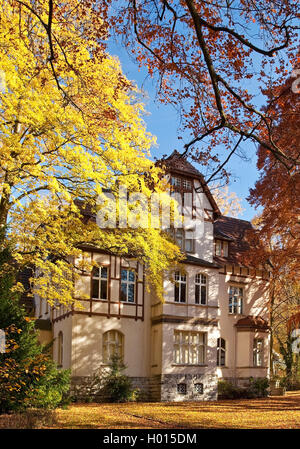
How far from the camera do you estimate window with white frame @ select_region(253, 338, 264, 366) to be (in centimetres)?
2650

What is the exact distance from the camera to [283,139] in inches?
571

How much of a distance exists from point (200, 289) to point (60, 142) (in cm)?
1320

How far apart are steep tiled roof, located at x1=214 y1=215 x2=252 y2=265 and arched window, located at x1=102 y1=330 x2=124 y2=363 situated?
6.74m

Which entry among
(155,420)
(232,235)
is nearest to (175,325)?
(232,235)

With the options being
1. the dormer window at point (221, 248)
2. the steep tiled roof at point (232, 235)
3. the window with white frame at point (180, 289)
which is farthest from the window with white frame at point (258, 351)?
the window with white frame at point (180, 289)

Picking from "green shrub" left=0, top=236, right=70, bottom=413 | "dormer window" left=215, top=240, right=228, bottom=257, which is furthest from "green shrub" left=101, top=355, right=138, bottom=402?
"dormer window" left=215, top=240, right=228, bottom=257

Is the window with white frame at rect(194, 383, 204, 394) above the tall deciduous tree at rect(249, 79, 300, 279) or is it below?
below

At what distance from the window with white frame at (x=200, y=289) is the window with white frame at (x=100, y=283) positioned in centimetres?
441

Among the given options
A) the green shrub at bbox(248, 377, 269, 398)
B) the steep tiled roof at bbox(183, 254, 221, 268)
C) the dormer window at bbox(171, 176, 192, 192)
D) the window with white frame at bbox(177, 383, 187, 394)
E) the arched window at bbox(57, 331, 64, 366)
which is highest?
the dormer window at bbox(171, 176, 192, 192)

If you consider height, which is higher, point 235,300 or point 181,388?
point 235,300

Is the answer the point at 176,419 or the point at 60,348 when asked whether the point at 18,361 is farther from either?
the point at 60,348

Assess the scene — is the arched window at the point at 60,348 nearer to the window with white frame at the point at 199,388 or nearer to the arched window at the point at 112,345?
the arched window at the point at 112,345

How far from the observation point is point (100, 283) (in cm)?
2253

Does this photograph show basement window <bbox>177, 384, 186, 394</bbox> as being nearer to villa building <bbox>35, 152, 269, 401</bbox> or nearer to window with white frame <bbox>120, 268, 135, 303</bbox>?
villa building <bbox>35, 152, 269, 401</bbox>
